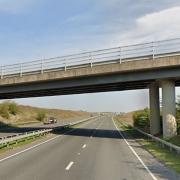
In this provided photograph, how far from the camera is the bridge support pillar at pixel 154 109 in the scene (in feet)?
133

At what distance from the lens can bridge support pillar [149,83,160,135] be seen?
133 ft

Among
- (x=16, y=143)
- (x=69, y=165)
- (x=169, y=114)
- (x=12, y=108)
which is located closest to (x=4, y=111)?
(x=12, y=108)

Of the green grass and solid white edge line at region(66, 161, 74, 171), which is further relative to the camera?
the green grass

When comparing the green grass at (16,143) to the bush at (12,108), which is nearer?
the green grass at (16,143)

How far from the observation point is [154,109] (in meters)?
41.1

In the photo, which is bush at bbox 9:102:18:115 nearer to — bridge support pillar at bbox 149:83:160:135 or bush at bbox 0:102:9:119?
bush at bbox 0:102:9:119

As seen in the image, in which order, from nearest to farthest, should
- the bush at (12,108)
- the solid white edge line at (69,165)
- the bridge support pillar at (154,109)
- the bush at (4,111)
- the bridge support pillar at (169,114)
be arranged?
the solid white edge line at (69,165)
the bridge support pillar at (169,114)
the bridge support pillar at (154,109)
the bush at (4,111)
the bush at (12,108)

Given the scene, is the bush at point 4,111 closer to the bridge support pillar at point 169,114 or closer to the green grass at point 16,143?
the green grass at point 16,143

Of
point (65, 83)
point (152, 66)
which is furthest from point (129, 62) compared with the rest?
point (65, 83)

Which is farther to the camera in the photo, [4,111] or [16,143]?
[4,111]

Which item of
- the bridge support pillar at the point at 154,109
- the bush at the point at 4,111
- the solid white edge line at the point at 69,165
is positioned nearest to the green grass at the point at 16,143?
the solid white edge line at the point at 69,165

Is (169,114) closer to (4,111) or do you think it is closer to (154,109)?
(154,109)

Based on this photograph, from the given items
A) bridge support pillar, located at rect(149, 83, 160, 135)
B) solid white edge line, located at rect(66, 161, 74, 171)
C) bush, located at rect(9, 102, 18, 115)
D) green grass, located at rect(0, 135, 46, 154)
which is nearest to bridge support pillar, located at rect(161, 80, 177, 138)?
bridge support pillar, located at rect(149, 83, 160, 135)

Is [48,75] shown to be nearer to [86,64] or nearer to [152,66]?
[86,64]
